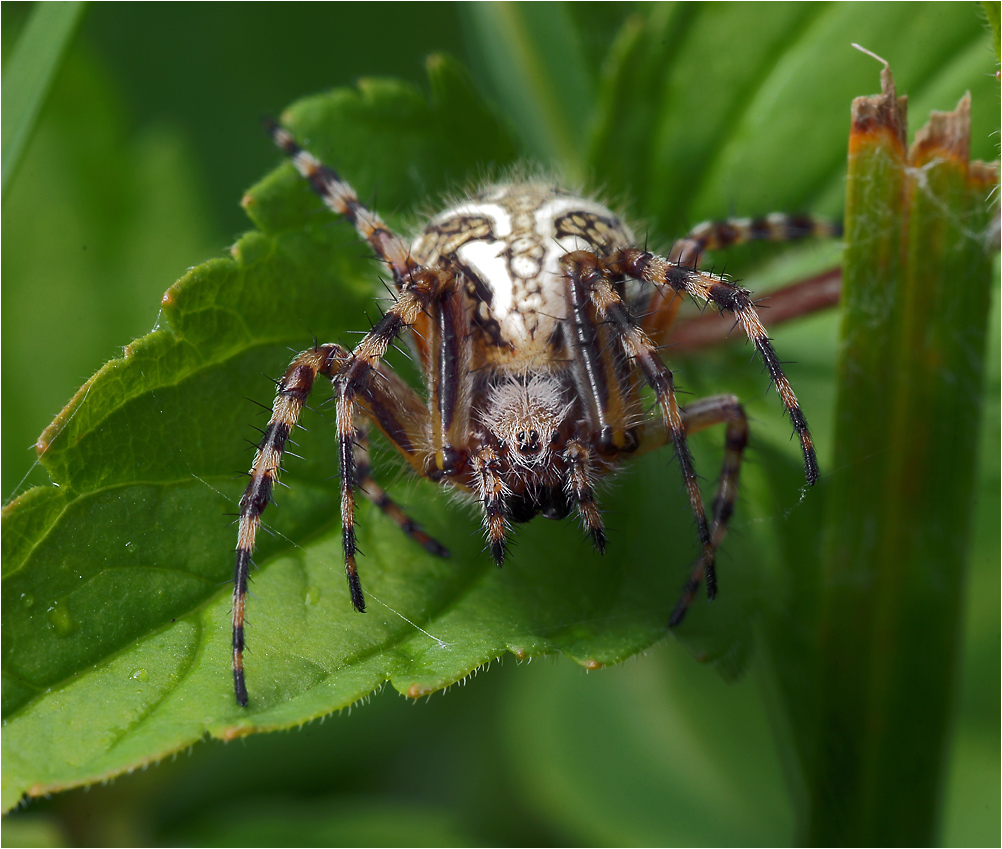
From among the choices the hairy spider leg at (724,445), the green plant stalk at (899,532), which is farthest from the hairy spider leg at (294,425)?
the green plant stalk at (899,532)

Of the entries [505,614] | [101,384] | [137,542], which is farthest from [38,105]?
[505,614]

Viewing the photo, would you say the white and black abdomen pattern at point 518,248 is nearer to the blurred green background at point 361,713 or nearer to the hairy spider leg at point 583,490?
the hairy spider leg at point 583,490

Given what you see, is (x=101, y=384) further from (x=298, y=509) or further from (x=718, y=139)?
(x=718, y=139)

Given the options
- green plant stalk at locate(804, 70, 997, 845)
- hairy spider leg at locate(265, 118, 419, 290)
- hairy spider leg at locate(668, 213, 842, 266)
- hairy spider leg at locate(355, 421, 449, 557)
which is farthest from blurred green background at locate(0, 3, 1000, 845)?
hairy spider leg at locate(355, 421, 449, 557)

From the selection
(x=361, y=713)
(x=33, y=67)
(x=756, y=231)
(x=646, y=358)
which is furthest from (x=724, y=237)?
(x=361, y=713)

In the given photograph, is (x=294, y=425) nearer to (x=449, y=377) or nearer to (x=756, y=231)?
(x=449, y=377)

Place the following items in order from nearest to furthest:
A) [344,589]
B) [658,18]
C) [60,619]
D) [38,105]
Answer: [60,619] → [344,589] → [38,105] → [658,18]

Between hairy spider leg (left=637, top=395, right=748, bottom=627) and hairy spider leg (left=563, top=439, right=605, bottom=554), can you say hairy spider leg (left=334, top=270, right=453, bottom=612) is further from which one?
hairy spider leg (left=637, top=395, right=748, bottom=627)
